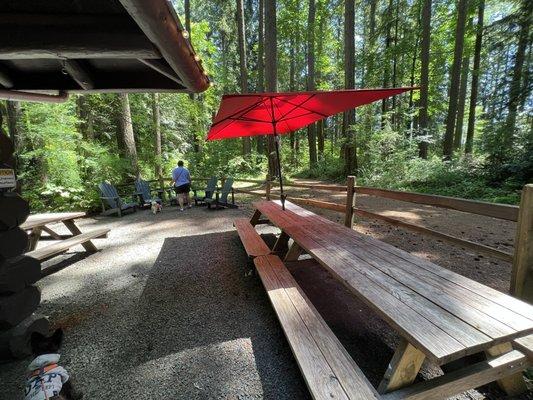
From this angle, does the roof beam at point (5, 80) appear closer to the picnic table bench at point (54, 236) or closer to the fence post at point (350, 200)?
the picnic table bench at point (54, 236)

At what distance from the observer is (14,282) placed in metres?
2.71

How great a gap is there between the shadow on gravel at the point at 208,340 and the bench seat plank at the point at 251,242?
498 mm

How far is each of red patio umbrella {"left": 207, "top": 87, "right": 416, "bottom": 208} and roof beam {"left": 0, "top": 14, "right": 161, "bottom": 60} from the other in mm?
1399

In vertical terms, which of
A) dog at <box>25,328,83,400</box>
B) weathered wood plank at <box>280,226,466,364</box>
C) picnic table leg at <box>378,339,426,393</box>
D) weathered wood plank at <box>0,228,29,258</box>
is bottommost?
dog at <box>25,328,83,400</box>

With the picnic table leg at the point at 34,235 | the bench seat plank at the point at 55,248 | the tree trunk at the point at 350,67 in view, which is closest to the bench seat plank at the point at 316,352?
the bench seat plank at the point at 55,248

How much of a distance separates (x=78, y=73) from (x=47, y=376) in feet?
9.59

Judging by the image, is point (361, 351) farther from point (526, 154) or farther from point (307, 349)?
point (526, 154)

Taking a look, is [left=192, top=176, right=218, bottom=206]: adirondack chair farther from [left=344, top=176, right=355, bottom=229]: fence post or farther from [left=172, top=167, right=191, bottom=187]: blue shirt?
[left=344, top=176, right=355, bottom=229]: fence post

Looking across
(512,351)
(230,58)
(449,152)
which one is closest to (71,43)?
(512,351)

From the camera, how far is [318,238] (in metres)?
3.33

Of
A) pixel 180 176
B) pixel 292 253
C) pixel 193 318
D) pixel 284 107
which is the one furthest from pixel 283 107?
pixel 180 176

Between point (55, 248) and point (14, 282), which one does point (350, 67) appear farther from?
point (14, 282)

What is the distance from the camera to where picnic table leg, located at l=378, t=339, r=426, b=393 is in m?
1.70

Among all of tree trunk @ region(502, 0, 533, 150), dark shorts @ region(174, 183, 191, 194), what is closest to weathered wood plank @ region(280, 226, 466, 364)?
dark shorts @ region(174, 183, 191, 194)
